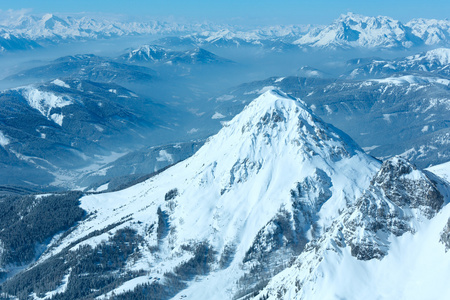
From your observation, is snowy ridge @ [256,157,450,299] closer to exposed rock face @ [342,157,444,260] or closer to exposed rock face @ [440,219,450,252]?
exposed rock face @ [342,157,444,260]

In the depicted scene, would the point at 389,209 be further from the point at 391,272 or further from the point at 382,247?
the point at 391,272

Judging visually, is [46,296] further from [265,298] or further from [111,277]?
[265,298]

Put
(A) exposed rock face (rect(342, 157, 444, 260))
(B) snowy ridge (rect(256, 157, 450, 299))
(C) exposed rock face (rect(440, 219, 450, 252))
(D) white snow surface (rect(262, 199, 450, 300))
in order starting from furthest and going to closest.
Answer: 1. (A) exposed rock face (rect(342, 157, 444, 260))
2. (B) snowy ridge (rect(256, 157, 450, 299))
3. (D) white snow surface (rect(262, 199, 450, 300))
4. (C) exposed rock face (rect(440, 219, 450, 252))

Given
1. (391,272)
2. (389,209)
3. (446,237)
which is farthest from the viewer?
(389,209)

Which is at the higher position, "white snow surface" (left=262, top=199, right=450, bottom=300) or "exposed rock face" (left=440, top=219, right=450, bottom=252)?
"exposed rock face" (left=440, top=219, right=450, bottom=252)

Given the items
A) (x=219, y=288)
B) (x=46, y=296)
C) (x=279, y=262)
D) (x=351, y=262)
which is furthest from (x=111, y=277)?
(x=351, y=262)

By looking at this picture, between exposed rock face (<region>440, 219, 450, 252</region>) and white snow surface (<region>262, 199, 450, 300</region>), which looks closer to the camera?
exposed rock face (<region>440, 219, 450, 252</region>)

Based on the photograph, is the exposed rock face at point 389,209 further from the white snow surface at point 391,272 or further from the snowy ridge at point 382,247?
the white snow surface at point 391,272

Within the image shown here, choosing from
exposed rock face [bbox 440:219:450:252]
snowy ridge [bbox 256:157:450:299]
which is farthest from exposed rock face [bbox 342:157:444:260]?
exposed rock face [bbox 440:219:450:252]

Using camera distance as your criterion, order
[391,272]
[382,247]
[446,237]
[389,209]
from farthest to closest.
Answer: [389,209] → [382,247] → [391,272] → [446,237]

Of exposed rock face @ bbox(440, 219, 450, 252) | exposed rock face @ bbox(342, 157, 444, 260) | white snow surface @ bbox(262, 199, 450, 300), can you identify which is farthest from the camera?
exposed rock face @ bbox(342, 157, 444, 260)

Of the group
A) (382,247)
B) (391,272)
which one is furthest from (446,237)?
(382,247)
